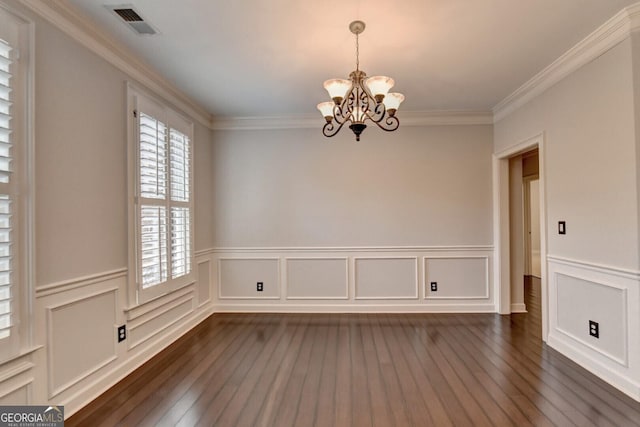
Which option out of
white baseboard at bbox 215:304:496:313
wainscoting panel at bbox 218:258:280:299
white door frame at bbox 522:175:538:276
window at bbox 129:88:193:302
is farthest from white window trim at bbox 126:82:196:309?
white door frame at bbox 522:175:538:276

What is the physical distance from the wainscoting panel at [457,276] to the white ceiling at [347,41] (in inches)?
85.2

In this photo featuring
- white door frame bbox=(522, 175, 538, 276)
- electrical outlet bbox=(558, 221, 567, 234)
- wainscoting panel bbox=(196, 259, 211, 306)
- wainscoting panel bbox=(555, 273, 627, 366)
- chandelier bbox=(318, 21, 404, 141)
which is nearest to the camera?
chandelier bbox=(318, 21, 404, 141)

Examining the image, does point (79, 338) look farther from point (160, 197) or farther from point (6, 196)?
point (160, 197)

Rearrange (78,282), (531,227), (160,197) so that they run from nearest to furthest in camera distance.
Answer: (78,282) < (160,197) < (531,227)

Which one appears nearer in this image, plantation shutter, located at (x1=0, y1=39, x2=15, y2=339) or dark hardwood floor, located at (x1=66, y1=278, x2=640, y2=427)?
plantation shutter, located at (x1=0, y1=39, x2=15, y2=339)

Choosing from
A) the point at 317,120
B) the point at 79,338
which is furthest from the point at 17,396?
the point at 317,120

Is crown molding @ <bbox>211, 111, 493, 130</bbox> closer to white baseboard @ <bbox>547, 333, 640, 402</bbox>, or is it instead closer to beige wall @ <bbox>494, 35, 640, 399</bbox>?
beige wall @ <bbox>494, 35, 640, 399</bbox>

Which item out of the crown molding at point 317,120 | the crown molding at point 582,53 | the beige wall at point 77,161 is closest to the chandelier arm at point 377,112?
the crown molding at point 317,120

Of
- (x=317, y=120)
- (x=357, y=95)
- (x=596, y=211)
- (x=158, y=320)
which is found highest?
(x=317, y=120)

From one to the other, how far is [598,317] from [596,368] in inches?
16.2

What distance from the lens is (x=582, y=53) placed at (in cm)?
271

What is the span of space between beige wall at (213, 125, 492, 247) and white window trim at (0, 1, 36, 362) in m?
2.66

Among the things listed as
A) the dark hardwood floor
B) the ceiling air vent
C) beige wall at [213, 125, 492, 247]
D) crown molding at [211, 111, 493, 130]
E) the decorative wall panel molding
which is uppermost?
the ceiling air vent

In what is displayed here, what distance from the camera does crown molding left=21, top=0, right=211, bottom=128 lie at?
6.79ft
